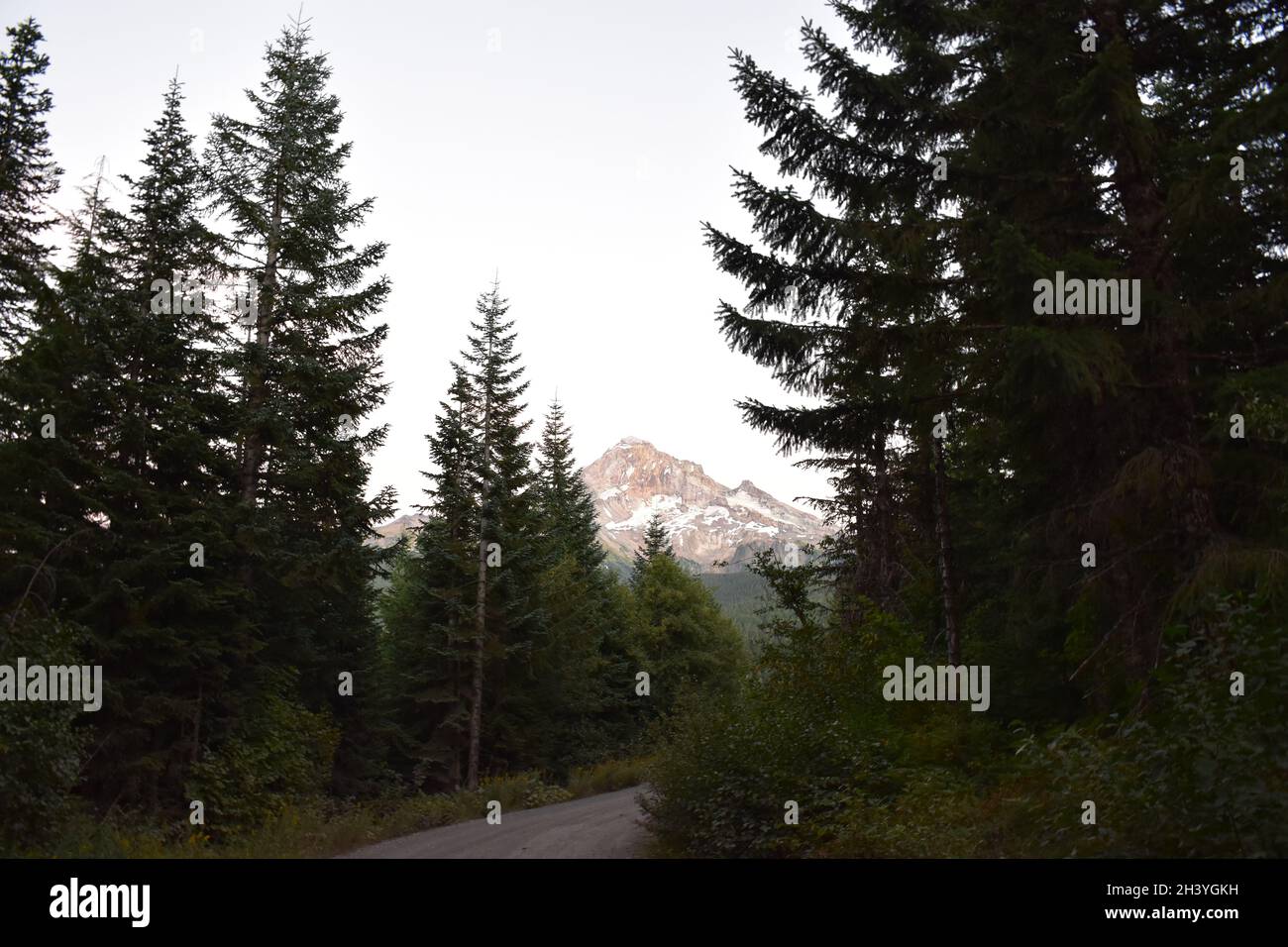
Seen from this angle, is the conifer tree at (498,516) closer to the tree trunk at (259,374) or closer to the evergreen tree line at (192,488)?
the evergreen tree line at (192,488)

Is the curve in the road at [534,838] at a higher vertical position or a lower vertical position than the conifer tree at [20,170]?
lower

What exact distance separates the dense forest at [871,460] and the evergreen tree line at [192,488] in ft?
0.33

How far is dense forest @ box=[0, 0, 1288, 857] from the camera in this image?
7.96m

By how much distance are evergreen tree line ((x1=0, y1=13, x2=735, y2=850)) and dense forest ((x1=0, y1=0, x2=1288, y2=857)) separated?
0.33 ft

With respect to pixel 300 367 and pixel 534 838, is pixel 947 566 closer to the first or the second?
pixel 534 838

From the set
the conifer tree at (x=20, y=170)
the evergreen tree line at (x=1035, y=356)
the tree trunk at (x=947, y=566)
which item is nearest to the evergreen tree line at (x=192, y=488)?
the conifer tree at (x=20, y=170)

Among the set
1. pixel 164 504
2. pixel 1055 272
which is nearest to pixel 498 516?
pixel 164 504

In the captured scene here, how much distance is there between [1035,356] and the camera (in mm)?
8148

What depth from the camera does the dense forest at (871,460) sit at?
7.96 metres

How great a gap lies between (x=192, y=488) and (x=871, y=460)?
618 inches
